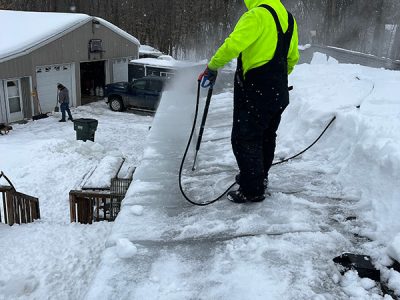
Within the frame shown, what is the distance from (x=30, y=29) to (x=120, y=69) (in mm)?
6288

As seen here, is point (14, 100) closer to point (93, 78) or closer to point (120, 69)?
point (93, 78)

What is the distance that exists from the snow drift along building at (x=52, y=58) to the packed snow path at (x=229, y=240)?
14.7 meters

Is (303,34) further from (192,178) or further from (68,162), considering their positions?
(192,178)

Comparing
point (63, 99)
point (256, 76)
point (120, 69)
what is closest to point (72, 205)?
point (256, 76)

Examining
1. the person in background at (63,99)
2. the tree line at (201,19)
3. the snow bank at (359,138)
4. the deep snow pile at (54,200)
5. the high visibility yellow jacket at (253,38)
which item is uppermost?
the tree line at (201,19)

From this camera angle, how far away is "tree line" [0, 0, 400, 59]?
3491cm

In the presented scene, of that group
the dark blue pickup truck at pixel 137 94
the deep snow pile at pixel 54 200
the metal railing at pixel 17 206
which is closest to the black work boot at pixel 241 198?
the deep snow pile at pixel 54 200

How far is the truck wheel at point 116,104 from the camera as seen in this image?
2023 cm

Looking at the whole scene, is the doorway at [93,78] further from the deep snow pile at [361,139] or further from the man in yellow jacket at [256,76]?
the man in yellow jacket at [256,76]

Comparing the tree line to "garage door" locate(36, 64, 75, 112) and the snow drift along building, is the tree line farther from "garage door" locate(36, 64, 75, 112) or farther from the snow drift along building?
"garage door" locate(36, 64, 75, 112)

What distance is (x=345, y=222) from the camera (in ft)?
10.5

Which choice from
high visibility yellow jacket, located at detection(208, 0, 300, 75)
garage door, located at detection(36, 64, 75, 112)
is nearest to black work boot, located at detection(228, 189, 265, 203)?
high visibility yellow jacket, located at detection(208, 0, 300, 75)

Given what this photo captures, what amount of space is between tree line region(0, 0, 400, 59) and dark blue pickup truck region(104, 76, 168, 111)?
18.6 metres

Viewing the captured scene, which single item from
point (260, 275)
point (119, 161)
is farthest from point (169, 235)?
point (119, 161)
